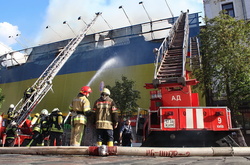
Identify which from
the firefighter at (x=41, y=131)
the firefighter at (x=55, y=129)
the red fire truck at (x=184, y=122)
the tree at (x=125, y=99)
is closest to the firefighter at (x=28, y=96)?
the tree at (x=125, y=99)

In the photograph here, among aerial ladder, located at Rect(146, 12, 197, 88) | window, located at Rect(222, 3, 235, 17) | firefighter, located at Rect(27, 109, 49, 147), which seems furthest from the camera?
window, located at Rect(222, 3, 235, 17)

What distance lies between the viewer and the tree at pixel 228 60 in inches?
326

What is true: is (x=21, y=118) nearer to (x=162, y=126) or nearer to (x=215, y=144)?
(x=162, y=126)

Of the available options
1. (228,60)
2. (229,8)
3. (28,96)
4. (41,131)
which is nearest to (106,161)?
(41,131)

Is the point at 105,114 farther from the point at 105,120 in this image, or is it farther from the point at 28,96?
the point at 28,96

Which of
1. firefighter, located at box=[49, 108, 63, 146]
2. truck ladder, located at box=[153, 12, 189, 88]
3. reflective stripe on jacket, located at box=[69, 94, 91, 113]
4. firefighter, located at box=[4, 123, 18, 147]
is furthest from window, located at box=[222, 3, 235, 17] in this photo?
firefighter, located at box=[4, 123, 18, 147]

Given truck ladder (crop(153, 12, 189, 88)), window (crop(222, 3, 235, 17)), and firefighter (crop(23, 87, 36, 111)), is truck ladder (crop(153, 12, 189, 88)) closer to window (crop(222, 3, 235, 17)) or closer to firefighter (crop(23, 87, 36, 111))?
firefighter (crop(23, 87, 36, 111))

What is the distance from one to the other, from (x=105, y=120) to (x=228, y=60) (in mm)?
6249

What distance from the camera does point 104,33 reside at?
18828 millimetres

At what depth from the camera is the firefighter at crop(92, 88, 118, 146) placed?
166 inches

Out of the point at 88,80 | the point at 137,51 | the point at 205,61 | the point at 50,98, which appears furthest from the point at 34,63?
the point at 205,61

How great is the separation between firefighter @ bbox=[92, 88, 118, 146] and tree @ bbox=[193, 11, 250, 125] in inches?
229

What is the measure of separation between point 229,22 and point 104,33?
11613 millimetres

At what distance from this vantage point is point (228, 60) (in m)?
8.43
